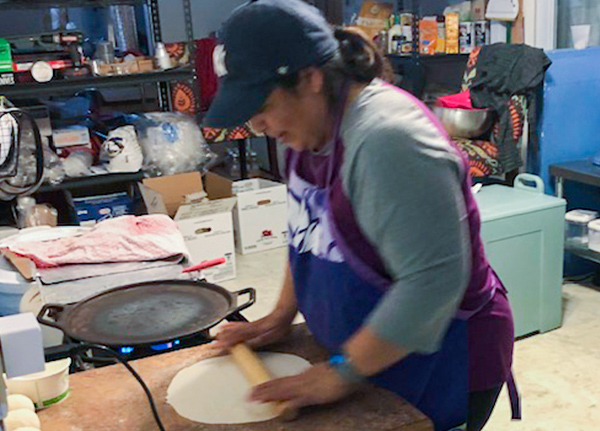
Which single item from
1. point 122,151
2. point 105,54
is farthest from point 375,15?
point 122,151

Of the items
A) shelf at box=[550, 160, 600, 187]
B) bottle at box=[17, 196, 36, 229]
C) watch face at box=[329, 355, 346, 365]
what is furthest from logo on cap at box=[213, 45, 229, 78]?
bottle at box=[17, 196, 36, 229]

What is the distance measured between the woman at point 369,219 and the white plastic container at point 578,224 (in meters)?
2.33

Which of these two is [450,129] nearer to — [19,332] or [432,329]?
[432,329]

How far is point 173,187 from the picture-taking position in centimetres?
379

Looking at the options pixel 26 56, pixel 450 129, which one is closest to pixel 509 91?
pixel 450 129

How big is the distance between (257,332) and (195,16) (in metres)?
4.29

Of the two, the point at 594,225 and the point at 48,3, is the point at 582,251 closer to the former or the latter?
the point at 594,225

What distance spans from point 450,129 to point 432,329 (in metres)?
2.77

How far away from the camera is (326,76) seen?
3.56ft

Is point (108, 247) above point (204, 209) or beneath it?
above

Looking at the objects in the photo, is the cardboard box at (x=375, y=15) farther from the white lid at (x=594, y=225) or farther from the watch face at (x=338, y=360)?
the watch face at (x=338, y=360)

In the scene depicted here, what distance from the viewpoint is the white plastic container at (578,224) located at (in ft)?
10.9

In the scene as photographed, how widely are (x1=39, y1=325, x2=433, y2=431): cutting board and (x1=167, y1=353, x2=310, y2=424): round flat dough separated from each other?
0.05ft

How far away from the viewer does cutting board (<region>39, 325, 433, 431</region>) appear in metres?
1.02
